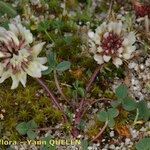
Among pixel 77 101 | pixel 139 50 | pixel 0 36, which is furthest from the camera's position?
pixel 139 50

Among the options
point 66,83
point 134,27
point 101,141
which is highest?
point 134,27

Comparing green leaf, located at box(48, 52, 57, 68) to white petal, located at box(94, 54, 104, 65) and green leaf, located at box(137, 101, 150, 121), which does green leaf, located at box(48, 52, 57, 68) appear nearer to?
white petal, located at box(94, 54, 104, 65)

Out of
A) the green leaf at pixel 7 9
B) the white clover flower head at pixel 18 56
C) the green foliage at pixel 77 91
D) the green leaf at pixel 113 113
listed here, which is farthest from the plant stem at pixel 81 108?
the green leaf at pixel 7 9

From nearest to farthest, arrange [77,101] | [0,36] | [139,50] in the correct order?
[0,36]
[77,101]
[139,50]

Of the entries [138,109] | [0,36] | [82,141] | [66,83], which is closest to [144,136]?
[138,109]

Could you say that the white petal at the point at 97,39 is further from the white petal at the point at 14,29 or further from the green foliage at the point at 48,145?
the green foliage at the point at 48,145

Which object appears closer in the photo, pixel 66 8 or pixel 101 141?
pixel 101 141

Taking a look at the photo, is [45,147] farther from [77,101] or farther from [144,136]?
[144,136]
